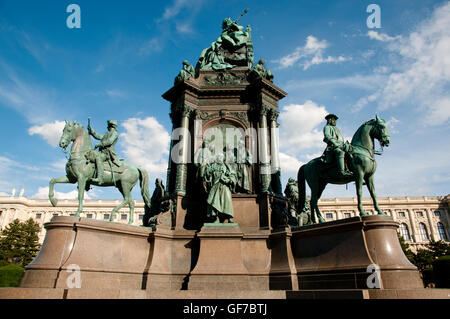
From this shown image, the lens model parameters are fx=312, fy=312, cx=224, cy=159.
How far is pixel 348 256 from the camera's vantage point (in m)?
9.14

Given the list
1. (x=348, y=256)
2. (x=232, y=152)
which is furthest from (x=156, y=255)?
(x=348, y=256)

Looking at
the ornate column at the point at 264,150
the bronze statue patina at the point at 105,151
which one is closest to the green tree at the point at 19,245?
the bronze statue patina at the point at 105,151

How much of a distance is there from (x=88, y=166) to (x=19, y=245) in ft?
140

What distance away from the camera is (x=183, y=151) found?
13422 millimetres

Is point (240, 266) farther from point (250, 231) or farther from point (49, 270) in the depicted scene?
point (49, 270)

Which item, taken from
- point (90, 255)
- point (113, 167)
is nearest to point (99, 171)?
point (113, 167)

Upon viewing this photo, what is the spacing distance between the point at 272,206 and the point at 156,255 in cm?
465

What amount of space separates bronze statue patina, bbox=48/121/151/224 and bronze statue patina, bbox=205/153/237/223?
3520 millimetres

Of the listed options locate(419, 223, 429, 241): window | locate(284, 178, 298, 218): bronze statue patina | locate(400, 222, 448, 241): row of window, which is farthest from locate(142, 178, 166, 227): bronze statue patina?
locate(419, 223, 429, 241): window

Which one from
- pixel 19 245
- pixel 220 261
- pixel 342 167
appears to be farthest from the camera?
pixel 19 245

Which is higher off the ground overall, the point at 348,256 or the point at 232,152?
the point at 232,152

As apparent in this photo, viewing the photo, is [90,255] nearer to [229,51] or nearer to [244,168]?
[244,168]

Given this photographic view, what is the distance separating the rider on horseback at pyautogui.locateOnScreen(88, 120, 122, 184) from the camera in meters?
12.2
